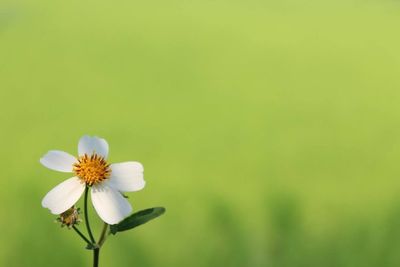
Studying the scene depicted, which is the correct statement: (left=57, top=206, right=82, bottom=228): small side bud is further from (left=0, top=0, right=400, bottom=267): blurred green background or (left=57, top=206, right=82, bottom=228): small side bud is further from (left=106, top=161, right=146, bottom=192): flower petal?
(left=0, top=0, right=400, bottom=267): blurred green background

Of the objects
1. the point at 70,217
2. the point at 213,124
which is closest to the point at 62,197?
the point at 70,217

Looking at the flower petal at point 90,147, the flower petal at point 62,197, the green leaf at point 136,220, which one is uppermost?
the flower petal at point 90,147

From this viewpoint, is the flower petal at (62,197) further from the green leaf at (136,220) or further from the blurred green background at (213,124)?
the blurred green background at (213,124)

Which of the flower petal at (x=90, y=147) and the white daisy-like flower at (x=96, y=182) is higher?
the flower petal at (x=90, y=147)

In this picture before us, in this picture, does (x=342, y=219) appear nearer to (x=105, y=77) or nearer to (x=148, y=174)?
(x=148, y=174)

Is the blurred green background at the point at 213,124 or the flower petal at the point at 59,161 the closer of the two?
the flower petal at the point at 59,161

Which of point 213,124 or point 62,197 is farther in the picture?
point 213,124

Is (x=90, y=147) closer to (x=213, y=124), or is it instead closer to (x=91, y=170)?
(x=91, y=170)

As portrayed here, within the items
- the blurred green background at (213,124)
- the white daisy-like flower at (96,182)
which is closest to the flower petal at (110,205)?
the white daisy-like flower at (96,182)
